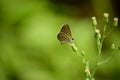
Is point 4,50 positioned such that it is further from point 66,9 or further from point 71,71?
point 66,9

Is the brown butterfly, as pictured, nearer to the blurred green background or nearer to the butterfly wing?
the butterfly wing

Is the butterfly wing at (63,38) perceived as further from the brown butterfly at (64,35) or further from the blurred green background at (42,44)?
the blurred green background at (42,44)

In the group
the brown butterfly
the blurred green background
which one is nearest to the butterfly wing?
the brown butterfly

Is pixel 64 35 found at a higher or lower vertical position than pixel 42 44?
higher

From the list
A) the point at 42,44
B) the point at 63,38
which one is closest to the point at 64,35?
the point at 63,38

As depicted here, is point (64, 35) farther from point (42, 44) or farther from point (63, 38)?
point (42, 44)

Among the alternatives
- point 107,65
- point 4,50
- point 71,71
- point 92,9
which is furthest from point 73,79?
point 92,9

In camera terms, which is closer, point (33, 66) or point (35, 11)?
point (33, 66)
